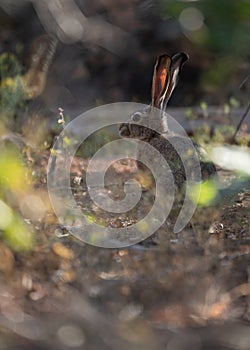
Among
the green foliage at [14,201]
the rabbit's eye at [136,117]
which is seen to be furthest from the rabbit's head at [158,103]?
the green foliage at [14,201]

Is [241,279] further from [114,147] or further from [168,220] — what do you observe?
[114,147]

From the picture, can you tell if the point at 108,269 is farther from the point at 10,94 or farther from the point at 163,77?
the point at 10,94

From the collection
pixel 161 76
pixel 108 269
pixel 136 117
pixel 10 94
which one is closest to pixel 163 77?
pixel 161 76

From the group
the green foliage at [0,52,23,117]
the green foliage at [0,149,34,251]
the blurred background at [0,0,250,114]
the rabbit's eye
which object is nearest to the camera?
the green foliage at [0,149,34,251]

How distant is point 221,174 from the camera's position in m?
3.03

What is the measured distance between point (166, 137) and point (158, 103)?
13 centimetres

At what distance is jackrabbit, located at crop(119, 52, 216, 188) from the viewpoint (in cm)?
287

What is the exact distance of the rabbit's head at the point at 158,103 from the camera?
9.52 feet

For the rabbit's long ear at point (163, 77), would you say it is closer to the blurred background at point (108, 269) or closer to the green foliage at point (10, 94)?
the blurred background at point (108, 269)

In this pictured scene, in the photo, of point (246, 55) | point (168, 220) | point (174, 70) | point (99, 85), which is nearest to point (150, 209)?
point (168, 220)

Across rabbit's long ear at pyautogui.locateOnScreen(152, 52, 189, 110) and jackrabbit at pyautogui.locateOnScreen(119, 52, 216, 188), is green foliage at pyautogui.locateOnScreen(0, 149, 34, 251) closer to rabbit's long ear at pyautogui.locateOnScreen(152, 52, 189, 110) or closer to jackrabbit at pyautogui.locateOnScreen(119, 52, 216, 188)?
jackrabbit at pyautogui.locateOnScreen(119, 52, 216, 188)

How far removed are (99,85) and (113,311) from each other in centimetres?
236

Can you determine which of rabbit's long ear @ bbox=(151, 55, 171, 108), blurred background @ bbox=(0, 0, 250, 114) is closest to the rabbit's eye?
rabbit's long ear @ bbox=(151, 55, 171, 108)

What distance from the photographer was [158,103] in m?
2.95
